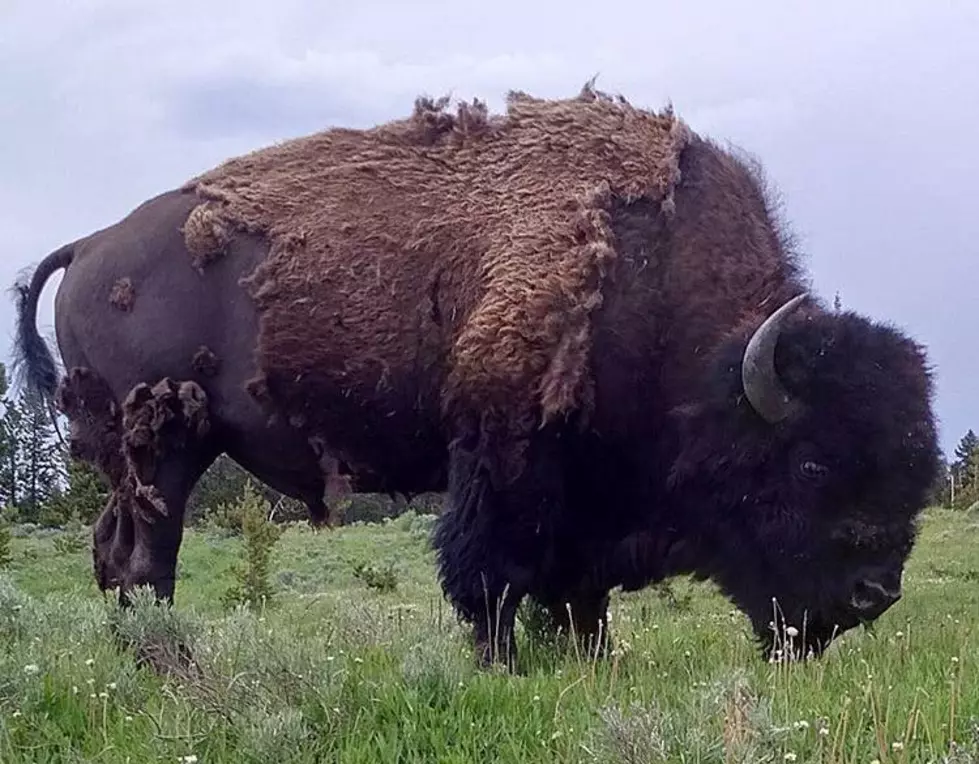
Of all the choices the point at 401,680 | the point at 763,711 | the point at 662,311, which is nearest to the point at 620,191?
the point at 662,311

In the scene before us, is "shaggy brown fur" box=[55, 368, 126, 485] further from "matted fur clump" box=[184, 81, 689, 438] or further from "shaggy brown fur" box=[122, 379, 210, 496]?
"matted fur clump" box=[184, 81, 689, 438]

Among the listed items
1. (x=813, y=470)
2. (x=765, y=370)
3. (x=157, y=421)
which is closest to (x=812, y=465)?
(x=813, y=470)

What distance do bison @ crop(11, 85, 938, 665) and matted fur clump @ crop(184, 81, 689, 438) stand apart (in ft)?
0.04

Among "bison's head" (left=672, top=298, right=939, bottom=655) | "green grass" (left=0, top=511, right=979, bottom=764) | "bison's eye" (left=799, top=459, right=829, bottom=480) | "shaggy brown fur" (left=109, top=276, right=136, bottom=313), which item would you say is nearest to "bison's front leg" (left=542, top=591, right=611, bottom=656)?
"green grass" (left=0, top=511, right=979, bottom=764)

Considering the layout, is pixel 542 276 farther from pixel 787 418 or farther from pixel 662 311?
pixel 787 418

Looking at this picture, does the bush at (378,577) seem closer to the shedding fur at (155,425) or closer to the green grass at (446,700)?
the shedding fur at (155,425)

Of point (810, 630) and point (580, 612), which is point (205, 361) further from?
point (810, 630)

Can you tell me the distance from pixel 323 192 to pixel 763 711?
3.87 meters

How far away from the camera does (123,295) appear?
637 cm

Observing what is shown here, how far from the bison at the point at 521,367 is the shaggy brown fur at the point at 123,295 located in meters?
0.01

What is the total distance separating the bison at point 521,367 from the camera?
5.64m

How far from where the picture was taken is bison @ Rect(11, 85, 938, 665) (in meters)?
5.64

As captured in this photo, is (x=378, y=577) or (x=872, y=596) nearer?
(x=872, y=596)

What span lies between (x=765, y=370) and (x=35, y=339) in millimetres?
4007
